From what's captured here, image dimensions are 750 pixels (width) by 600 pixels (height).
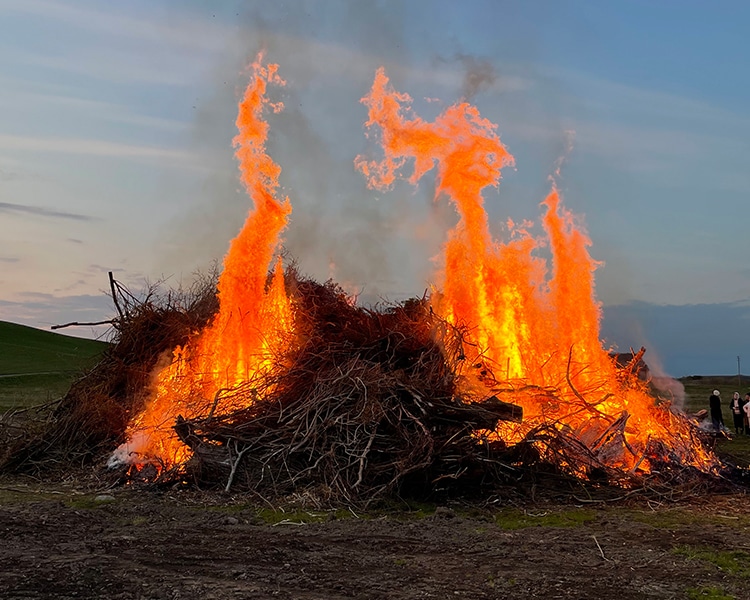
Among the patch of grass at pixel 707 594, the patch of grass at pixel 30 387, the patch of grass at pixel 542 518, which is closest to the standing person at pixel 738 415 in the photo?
the patch of grass at pixel 542 518

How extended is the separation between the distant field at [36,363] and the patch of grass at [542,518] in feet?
32.8

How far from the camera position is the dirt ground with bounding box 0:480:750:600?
19.9 ft

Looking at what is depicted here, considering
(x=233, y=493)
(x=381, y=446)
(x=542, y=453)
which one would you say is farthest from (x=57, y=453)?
(x=542, y=453)

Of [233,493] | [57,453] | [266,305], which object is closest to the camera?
[233,493]

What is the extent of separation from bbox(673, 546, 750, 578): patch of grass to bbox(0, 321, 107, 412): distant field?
40.2 feet

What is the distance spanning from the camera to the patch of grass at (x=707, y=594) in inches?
232

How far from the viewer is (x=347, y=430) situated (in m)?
10.4

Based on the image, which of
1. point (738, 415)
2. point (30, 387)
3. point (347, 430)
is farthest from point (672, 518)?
point (30, 387)

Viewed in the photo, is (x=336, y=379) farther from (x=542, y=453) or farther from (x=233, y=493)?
(x=542, y=453)

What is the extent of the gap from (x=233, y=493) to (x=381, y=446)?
213 cm

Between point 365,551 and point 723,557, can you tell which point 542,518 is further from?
point 365,551

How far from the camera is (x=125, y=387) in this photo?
14.3 meters

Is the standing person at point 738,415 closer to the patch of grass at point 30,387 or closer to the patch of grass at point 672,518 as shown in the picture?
the patch of grass at point 672,518

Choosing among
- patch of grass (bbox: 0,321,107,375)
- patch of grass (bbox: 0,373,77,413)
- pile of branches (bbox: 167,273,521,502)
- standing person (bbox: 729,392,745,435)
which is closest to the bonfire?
pile of branches (bbox: 167,273,521,502)
